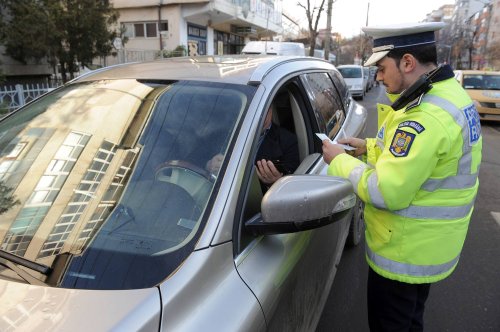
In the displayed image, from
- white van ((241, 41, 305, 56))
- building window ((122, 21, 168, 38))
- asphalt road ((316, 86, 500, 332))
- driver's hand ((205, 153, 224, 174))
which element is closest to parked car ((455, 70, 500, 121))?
white van ((241, 41, 305, 56))

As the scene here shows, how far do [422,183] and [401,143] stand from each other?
182 mm

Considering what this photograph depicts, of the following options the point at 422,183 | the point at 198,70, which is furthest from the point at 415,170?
the point at 198,70

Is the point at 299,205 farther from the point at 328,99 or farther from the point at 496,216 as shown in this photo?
the point at 496,216

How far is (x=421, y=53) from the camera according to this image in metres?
1.77

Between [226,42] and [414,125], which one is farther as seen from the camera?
[226,42]

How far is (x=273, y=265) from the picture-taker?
152cm

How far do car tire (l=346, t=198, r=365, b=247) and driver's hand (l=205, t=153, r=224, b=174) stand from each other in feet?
7.56

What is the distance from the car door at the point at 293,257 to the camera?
1446 millimetres

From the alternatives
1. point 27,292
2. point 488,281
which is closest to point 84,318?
point 27,292

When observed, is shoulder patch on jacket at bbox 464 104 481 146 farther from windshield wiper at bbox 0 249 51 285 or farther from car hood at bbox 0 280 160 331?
windshield wiper at bbox 0 249 51 285

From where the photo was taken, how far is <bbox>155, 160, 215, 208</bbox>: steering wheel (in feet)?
5.04

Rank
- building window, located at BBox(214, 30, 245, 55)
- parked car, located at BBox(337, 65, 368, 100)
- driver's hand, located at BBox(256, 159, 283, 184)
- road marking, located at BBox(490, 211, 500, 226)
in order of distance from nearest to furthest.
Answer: driver's hand, located at BBox(256, 159, 283, 184), road marking, located at BBox(490, 211, 500, 226), parked car, located at BBox(337, 65, 368, 100), building window, located at BBox(214, 30, 245, 55)

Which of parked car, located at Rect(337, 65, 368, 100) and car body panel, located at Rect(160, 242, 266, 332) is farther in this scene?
parked car, located at Rect(337, 65, 368, 100)

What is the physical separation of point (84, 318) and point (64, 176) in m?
0.74
